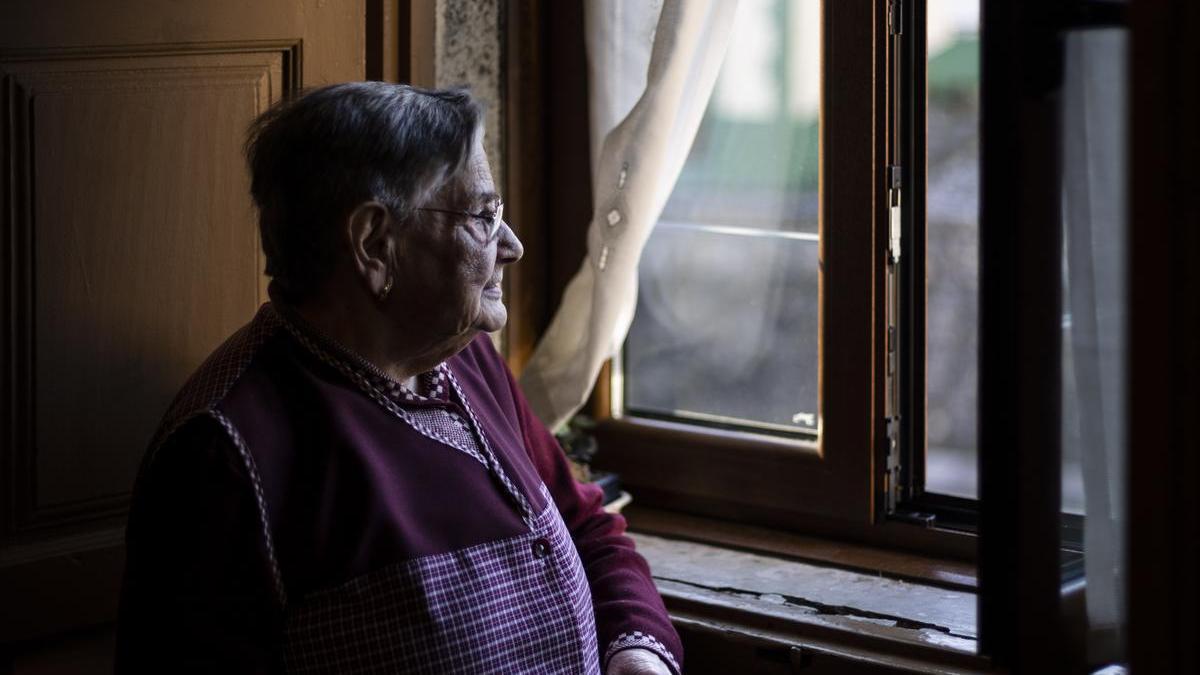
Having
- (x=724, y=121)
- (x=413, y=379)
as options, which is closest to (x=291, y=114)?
(x=413, y=379)

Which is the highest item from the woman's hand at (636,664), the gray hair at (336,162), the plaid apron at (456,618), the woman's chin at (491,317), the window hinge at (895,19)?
the window hinge at (895,19)

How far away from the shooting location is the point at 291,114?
53.8 inches

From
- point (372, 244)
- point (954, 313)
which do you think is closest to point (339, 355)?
point (372, 244)

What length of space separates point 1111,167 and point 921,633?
2.94 ft

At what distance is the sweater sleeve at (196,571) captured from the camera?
121cm

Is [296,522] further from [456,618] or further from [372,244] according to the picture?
[372,244]

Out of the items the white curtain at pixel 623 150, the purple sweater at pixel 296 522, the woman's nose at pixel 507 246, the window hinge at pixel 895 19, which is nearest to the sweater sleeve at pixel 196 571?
the purple sweater at pixel 296 522

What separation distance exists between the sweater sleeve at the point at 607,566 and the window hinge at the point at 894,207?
20.8 inches

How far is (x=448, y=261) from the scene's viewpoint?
55.2 inches

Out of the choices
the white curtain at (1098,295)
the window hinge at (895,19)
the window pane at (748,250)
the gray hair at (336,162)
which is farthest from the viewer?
the window pane at (748,250)

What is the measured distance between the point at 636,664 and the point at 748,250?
73 centimetres

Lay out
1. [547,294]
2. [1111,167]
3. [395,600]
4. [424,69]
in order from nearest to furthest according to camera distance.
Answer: [1111,167]
[395,600]
[424,69]
[547,294]

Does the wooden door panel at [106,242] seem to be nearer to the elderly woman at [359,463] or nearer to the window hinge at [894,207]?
the elderly woman at [359,463]

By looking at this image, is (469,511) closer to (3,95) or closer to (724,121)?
(3,95)
